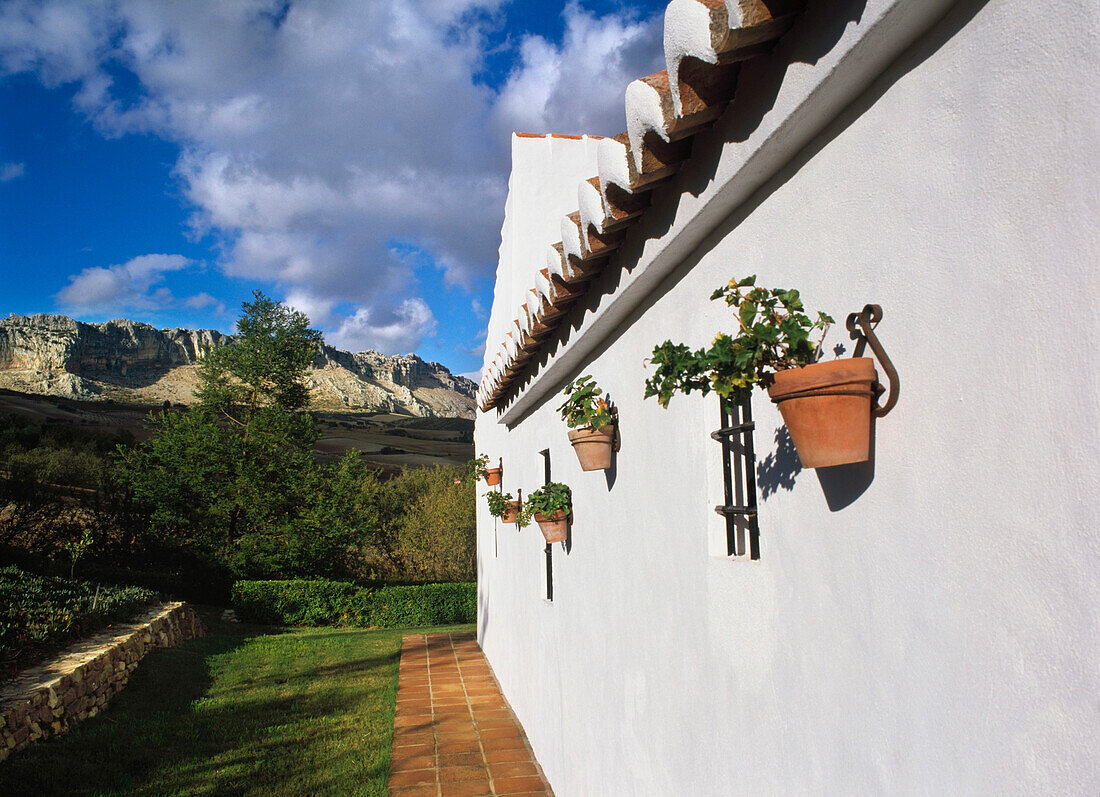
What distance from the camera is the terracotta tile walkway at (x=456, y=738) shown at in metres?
5.59

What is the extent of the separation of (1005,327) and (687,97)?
3.85 feet

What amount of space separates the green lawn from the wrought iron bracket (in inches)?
212

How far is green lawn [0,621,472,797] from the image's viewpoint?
548 centimetres

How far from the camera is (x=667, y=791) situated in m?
2.80

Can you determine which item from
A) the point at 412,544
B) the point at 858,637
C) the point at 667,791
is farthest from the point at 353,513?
the point at 858,637

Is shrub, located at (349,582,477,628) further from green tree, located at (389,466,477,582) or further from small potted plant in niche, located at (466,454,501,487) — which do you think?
small potted plant in niche, located at (466,454,501,487)

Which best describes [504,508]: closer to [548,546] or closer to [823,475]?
[548,546]

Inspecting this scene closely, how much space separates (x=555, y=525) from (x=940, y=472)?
147 inches

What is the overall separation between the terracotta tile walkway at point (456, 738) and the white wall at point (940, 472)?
3785 millimetres

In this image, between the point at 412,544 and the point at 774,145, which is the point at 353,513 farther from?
the point at 774,145

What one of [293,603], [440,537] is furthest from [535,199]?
[440,537]

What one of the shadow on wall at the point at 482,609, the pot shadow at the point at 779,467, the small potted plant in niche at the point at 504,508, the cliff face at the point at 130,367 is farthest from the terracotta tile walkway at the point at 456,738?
the cliff face at the point at 130,367

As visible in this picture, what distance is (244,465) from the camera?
71.0ft

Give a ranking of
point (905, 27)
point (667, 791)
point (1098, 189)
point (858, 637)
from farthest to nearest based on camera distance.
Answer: point (667, 791) < point (858, 637) < point (905, 27) < point (1098, 189)
